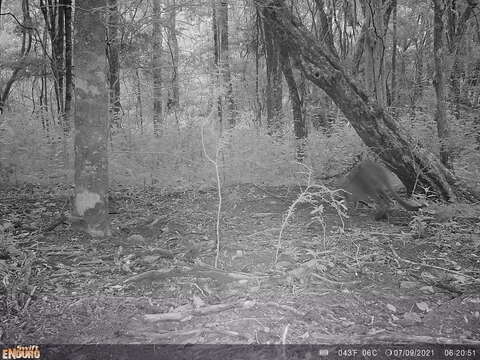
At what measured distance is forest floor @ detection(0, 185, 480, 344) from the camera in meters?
2.87

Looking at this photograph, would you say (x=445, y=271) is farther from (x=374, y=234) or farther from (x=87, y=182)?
(x=87, y=182)

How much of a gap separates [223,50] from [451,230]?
1141 cm

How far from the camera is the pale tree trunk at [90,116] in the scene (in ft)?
15.4

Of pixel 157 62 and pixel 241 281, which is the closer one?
pixel 241 281

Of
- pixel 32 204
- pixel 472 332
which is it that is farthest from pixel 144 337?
pixel 32 204

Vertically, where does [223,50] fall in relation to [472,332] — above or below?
above

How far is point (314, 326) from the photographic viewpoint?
291 cm

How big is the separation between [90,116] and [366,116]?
13.4 ft

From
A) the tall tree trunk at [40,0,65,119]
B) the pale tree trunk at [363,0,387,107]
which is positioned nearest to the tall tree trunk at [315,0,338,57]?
the pale tree trunk at [363,0,387,107]

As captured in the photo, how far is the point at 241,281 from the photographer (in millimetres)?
3645

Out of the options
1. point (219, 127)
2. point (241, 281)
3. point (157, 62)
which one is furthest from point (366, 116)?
point (157, 62)

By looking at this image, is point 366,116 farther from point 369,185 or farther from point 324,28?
point 324,28

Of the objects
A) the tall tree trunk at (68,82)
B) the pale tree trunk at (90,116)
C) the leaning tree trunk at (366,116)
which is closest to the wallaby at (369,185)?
the leaning tree trunk at (366,116)

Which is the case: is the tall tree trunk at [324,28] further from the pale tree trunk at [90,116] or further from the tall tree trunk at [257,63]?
the pale tree trunk at [90,116]
